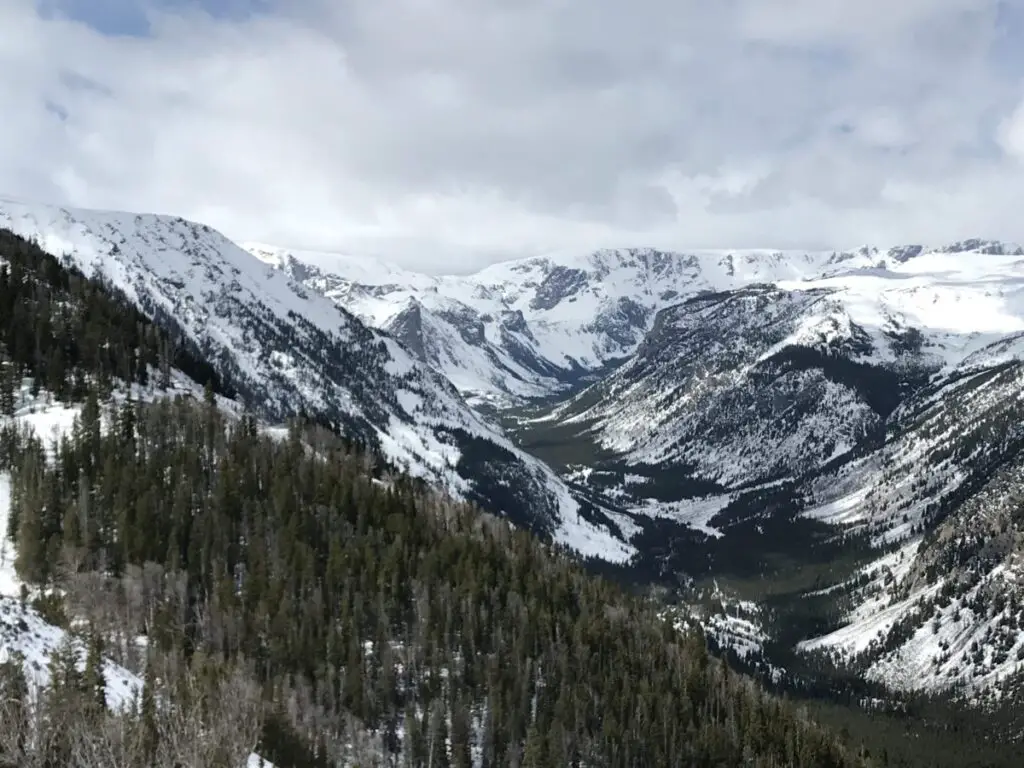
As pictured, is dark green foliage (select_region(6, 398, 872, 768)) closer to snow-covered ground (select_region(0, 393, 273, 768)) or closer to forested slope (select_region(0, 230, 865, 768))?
forested slope (select_region(0, 230, 865, 768))

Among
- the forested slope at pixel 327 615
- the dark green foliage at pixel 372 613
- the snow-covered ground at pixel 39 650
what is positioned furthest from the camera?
the dark green foliage at pixel 372 613

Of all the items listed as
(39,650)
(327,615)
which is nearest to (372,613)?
(327,615)

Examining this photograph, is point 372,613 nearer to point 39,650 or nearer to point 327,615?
point 327,615

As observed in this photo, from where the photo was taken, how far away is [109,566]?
Result: 14312 cm

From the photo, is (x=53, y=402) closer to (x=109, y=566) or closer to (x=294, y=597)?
(x=109, y=566)

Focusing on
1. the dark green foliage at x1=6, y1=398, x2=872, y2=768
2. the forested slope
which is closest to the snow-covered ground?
the forested slope

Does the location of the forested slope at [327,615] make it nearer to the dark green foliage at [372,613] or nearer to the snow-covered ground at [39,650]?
the dark green foliage at [372,613]

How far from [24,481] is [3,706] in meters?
92.4

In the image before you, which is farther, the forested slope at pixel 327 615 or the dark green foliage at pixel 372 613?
the dark green foliage at pixel 372 613

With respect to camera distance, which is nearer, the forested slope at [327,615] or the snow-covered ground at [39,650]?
the snow-covered ground at [39,650]

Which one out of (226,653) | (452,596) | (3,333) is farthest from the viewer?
(3,333)

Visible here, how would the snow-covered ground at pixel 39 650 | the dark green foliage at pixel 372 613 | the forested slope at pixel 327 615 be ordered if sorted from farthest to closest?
the dark green foliage at pixel 372 613 → the forested slope at pixel 327 615 → the snow-covered ground at pixel 39 650

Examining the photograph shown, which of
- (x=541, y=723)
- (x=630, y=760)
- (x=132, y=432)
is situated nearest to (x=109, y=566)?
(x=132, y=432)

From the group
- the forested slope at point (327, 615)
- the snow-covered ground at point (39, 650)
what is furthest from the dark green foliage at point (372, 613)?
the snow-covered ground at point (39, 650)
